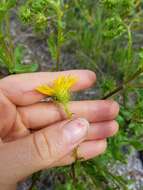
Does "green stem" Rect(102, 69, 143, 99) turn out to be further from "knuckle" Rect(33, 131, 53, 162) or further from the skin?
"knuckle" Rect(33, 131, 53, 162)

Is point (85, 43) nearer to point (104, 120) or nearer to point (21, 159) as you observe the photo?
point (104, 120)

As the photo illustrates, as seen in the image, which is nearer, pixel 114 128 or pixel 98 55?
pixel 114 128

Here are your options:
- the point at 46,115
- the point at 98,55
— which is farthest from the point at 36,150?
the point at 98,55

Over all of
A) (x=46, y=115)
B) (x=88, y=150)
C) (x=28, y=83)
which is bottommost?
(x=88, y=150)

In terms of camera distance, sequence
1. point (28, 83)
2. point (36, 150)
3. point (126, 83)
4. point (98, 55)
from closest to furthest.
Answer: point (36, 150) < point (126, 83) < point (28, 83) < point (98, 55)

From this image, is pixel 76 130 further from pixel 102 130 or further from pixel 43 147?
pixel 102 130

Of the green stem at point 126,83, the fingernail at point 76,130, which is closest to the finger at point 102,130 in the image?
the green stem at point 126,83

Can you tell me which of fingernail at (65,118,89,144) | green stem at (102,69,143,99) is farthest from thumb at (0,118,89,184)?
green stem at (102,69,143,99)
